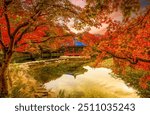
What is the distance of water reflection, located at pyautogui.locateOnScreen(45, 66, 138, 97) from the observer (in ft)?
43.3

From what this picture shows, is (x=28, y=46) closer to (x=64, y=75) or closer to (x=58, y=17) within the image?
(x=58, y=17)

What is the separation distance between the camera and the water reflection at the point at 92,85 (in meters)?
13.2

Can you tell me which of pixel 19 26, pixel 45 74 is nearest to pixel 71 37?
pixel 19 26

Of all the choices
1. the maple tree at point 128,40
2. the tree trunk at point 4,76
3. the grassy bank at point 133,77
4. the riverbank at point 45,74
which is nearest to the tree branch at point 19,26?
the tree trunk at point 4,76

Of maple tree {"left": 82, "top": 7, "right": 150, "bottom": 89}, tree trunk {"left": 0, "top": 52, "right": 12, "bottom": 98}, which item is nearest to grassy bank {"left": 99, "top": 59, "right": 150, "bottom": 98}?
maple tree {"left": 82, "top": 7, "right": 150, "bottom": 89}

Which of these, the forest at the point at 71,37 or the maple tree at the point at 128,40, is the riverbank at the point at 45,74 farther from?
the maple tree at the point at 128,40

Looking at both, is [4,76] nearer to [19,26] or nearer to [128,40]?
[19,26]

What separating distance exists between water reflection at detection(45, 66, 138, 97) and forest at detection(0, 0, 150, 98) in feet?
0.45

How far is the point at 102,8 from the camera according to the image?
911 cm

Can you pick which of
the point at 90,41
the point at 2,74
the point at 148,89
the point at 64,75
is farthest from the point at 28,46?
the point at 148,89

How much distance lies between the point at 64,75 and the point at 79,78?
2.59 feet

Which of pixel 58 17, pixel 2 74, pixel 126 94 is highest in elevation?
pixel 58 17

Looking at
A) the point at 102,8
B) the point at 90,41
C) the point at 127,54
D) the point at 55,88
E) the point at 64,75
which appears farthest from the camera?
the point at 64,75

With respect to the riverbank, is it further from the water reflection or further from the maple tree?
the maple tree
